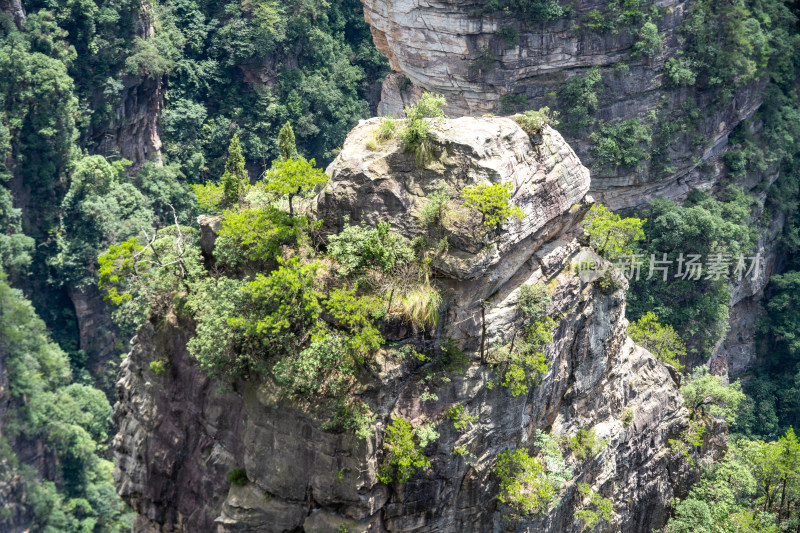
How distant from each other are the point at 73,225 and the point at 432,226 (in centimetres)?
3334

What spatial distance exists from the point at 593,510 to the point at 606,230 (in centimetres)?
759

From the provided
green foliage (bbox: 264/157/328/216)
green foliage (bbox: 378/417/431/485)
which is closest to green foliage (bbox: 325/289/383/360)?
green foliage (bbox: 378/417/431/485)

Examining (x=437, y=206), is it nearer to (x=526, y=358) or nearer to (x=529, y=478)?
(x=526, y=358)

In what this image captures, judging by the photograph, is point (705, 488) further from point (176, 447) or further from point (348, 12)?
point (348, 12)

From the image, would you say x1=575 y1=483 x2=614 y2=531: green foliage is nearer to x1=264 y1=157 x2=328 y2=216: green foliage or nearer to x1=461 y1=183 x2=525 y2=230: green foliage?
x1=461 y1=183 x2=525 y2=230: green foliage

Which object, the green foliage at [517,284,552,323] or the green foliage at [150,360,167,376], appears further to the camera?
the green foliage at [150,360,167,376]

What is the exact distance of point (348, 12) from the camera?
5481 centimetres

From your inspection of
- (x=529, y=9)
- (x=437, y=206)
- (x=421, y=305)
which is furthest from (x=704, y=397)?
(x=529, y=9)

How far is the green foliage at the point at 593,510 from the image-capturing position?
19203 millimetres

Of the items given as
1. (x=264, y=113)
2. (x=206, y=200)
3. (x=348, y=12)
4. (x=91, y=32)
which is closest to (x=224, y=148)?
(x=264, y=113)

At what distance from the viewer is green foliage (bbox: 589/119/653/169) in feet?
134

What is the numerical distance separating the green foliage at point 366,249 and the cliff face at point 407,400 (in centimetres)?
51

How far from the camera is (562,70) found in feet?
136

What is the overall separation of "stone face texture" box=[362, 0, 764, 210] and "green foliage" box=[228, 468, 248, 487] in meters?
31.2
